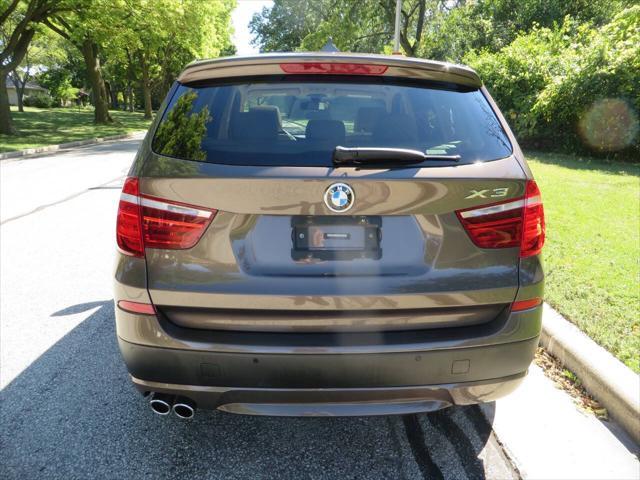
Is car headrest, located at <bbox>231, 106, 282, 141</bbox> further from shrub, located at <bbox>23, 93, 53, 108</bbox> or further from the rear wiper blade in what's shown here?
shrub, located at <bbox>23, 93, 53, 108</bbox>

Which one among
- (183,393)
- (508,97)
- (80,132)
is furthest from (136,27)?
(183,393)

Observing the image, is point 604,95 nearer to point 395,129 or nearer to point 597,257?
point 597,257

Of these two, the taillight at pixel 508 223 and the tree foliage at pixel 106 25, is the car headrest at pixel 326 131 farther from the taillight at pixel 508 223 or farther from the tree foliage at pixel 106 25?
the tree foliage at pixel 106 25

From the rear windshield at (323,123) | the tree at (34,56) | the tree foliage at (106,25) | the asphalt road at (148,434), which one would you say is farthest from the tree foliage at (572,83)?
the tree at (34,56)

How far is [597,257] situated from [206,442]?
4408 millimetres

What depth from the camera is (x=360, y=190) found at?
206cm

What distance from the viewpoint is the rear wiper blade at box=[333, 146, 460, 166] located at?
6.87ft

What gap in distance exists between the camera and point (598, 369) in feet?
10.2

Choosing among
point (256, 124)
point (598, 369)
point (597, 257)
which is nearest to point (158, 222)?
point (256, 124)

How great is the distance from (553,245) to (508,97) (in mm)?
13133

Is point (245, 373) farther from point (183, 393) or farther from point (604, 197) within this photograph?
point (604, 197)

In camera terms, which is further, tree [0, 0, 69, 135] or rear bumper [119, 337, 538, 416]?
tree [0, 0, 69, 135]

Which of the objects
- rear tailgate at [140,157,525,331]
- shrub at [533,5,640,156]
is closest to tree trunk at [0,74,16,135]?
shrub at [533,5,640,156]

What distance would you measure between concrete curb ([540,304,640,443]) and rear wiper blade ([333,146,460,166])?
5.93ft
